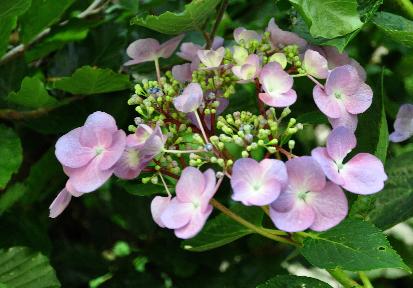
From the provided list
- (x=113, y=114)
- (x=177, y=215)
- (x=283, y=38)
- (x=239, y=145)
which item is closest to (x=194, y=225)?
(x=177, y=215)

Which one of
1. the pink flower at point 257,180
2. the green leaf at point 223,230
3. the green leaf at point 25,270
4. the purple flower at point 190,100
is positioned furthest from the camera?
the green leaf at point 25,270

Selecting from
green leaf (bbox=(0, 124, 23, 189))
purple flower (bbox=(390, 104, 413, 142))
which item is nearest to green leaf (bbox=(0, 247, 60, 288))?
green leaf (bbox=(0, 124, 23, 189))

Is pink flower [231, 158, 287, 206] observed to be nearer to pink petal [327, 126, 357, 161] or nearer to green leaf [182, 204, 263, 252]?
pink petal [327, 126, 357, 161]

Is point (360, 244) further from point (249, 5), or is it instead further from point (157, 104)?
point (249, 5)

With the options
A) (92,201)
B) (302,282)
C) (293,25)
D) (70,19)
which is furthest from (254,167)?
(92,201)

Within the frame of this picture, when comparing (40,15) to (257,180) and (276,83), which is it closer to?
(276,83)

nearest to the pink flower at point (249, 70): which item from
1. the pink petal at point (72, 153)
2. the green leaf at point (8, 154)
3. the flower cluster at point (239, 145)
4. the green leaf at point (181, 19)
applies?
the flower cluster at point (239, 145)

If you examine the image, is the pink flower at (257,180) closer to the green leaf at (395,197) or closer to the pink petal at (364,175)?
the pink petal at (364,175)
